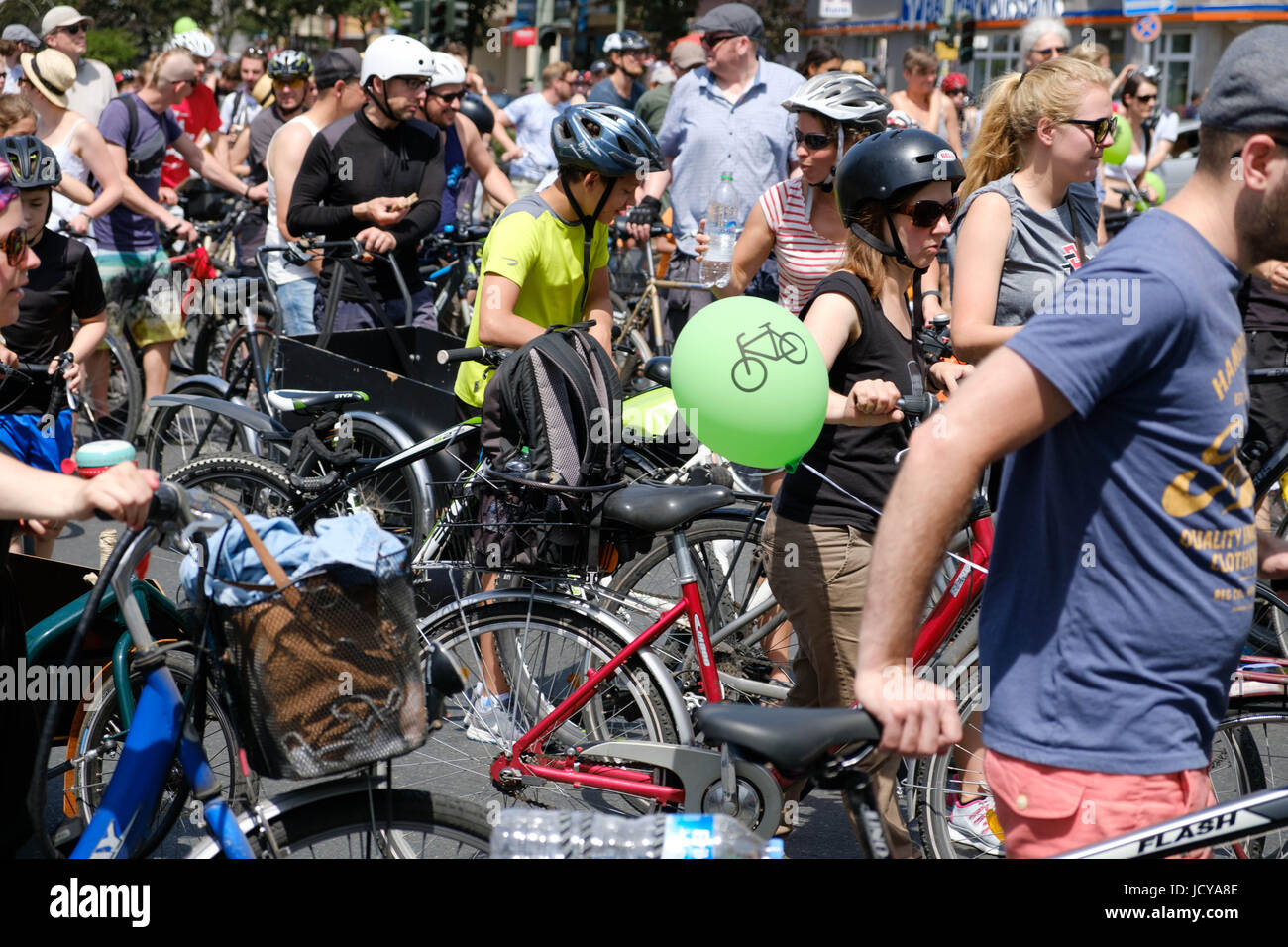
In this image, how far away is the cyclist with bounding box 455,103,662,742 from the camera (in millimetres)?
4453

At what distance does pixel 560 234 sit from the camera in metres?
4.62

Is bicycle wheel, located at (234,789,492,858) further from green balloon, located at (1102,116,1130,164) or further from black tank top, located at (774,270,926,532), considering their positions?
green balloon, located at (1102,116,1130,164)

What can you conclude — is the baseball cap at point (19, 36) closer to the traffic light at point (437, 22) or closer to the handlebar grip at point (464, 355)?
the handlebar grip at point (464, 355)

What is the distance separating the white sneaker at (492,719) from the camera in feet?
12.4

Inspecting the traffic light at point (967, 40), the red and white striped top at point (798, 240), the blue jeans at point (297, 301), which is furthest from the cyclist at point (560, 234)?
the traffic light at point (967, 40)

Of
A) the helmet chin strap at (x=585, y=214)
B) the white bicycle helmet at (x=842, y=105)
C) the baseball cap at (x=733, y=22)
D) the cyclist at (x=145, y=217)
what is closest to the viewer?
the helmet chin strap at (x=585, y=214)

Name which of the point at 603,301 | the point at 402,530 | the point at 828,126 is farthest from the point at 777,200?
the point at 402,530

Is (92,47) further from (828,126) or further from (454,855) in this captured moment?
(454,855)

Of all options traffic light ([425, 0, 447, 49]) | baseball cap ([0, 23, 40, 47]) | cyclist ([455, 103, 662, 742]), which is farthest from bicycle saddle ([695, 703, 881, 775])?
traffic light ([425, 0, 447, 49])

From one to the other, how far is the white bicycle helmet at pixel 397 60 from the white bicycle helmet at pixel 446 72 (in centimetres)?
22

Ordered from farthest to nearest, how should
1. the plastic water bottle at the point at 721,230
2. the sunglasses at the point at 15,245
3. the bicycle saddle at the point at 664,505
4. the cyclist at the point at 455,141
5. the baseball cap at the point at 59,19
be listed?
the baseball cap at the point at 59,19 → the plastic water bottle at the point at 721,230 → the cyclist at the point at 455,141 → the bicycle saddle at the point at 664,505 → the sunglasses at the point at 15,245

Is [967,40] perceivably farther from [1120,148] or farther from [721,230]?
[721,230]

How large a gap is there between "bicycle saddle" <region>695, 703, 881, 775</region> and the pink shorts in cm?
29

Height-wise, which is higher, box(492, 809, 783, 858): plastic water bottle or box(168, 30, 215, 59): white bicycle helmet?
box(168, 30, 215, 59): white bicycle helmet
